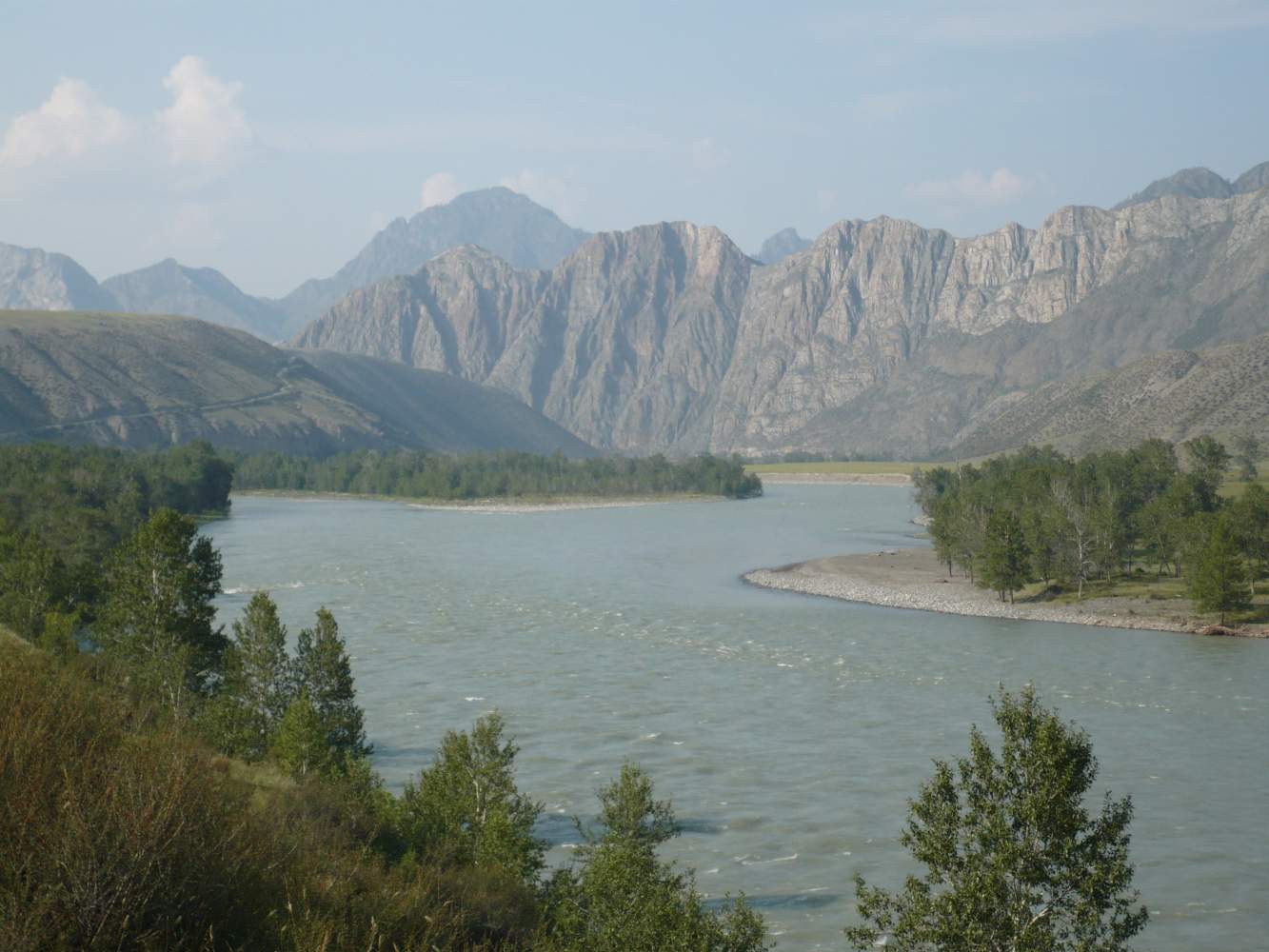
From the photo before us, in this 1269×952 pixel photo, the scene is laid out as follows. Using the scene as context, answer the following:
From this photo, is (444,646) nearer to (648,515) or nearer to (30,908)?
(30,908)

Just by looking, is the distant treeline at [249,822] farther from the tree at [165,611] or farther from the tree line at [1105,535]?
the tree line at [1105,535]

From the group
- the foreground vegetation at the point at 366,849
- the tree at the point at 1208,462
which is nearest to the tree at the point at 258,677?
the foreground vegetation at the point at 366,849

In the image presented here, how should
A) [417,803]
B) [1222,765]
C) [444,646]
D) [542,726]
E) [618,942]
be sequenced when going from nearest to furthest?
[618,942] < [417,803] < [1222,765] < [542,726] < [444,646]

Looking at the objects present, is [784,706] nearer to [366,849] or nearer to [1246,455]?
[366,849]

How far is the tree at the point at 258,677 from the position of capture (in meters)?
35.3

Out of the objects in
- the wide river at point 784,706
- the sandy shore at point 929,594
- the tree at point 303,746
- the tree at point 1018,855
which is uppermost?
the tree at point 1018,855

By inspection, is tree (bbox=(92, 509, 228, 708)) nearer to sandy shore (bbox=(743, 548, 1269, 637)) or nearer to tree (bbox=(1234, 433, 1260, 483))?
sandy shore (bbox=(743, 548, 1269, 637))

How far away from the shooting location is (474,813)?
1068 inches

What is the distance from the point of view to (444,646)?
208 ft

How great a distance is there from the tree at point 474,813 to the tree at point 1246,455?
147010 millimetres

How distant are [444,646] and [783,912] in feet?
124

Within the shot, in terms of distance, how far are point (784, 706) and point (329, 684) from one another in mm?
20433

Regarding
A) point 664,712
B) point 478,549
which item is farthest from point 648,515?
point 664,712

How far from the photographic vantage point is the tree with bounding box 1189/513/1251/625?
2761 inches
